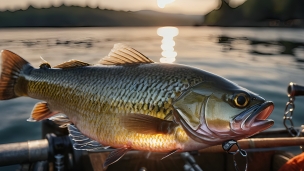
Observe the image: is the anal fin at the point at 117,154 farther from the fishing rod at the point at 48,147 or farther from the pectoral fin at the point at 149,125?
the fishing rod at the point at 48,147

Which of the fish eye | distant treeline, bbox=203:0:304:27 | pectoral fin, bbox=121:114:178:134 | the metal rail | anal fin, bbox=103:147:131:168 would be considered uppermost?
distant treeline, bbox=203:0:304:27

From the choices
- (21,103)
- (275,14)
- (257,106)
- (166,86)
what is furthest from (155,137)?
(275,14)

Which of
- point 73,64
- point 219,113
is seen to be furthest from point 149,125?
point 73,64

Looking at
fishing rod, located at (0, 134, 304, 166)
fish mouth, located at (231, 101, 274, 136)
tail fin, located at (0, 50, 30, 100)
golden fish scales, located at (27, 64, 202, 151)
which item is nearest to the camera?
fish mouth, located at (231, 101, 274, 136)

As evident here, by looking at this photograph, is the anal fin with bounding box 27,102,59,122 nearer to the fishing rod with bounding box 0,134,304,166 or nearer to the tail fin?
the tail fin

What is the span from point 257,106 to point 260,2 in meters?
133

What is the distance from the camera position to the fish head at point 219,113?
1590 millimetres

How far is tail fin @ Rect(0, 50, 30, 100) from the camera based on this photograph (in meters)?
2.13

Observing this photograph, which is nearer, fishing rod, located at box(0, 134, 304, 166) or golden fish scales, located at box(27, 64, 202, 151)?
golden fish scales, located at box(27, 64, 202, 151)

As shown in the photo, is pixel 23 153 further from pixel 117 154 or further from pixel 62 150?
pixel 117 154

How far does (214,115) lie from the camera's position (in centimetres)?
164

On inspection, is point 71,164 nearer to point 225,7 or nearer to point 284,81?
point 284,81

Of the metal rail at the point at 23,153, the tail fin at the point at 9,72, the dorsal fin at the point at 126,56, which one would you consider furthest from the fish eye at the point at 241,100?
the metal rail at the point at 23,153

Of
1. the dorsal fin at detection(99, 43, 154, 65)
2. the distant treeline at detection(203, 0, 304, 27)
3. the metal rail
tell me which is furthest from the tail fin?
the distant treeline at detection(203, 0, 304, 27)
